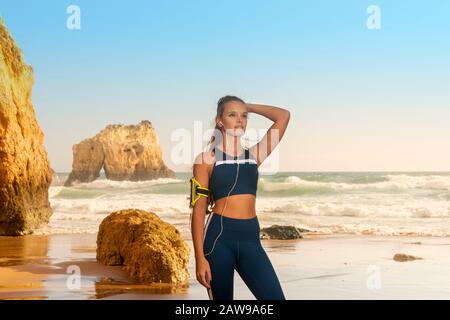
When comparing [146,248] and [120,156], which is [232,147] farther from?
[120,156]

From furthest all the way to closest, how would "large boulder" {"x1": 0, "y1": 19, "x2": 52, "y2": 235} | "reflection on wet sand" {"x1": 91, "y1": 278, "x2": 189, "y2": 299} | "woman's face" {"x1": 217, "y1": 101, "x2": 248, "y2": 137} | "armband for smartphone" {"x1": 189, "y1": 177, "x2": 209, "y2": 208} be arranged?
"large boulder" {"x1": 0, "y1": 19, "x2": 52, "y2": 235} → "reflection on wet sand" {"x1": 91, "y1": 278, "x2": 189, "y2": 299} → "woman's face" {"x1": 217, "y1": 101, "x2": 248, "y2": 137} → "armband for smartphone" {"x1": 189, "y1": 177, "x2": 209, "y2": 208}

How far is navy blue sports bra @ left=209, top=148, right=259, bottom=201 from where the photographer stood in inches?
143

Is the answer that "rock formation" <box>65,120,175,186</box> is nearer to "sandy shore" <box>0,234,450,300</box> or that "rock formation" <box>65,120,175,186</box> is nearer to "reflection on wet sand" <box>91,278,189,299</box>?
"sandy shore" <box>0,234,450,300</box>

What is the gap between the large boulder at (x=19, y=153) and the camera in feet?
47.0

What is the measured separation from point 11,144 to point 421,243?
913cm

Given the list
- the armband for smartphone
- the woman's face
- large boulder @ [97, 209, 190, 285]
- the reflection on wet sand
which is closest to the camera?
the armband for smartphone

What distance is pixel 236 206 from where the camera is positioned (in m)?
3.69

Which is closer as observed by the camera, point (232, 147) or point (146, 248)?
point (232, 147)

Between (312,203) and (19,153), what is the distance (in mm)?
15252

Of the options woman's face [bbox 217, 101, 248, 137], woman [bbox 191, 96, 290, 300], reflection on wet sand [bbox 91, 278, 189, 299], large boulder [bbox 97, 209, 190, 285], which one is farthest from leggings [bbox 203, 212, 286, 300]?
large boulder [bbox 97, 209, 190, 285]

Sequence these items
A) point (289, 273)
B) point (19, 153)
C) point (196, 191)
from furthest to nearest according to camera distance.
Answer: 1. point (19, 153)
2. point (289, 273)
3. point (196, 191)

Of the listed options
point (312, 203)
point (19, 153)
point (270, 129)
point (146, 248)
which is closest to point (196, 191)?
point (270, 129)

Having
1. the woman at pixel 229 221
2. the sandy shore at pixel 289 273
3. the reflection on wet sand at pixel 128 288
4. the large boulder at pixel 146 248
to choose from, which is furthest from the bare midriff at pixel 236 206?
the large boulder at pixel 146 248

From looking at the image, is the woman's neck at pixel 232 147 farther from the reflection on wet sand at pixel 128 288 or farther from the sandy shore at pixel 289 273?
the reflection on wet sand at pixel 128 288
